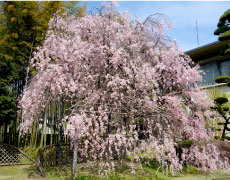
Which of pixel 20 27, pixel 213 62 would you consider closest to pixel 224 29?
pixel 213 62

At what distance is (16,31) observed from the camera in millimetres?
10359

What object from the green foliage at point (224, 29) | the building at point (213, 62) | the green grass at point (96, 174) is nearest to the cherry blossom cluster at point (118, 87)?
the green grass at point (96, 174)

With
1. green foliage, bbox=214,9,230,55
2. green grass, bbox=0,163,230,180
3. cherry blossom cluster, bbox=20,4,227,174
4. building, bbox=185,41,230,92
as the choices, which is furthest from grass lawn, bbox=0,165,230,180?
building, bbox=185,41,230,92

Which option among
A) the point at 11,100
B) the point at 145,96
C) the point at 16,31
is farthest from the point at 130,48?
the point at 16,31

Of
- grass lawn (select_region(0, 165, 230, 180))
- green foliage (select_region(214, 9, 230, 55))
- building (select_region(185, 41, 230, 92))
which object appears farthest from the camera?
building (select_region(185, 41, 230, 92))

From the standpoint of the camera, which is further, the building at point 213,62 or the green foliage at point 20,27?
the building at point 213,62

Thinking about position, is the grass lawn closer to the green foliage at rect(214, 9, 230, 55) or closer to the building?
the green foliage at rect(214, 9, 230, 55)

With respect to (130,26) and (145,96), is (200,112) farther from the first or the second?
(130,26)

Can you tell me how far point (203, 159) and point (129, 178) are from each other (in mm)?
2635

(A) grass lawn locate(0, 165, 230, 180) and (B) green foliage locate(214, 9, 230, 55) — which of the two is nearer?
(A) grass lawn locate(0, 165, 230, 180)

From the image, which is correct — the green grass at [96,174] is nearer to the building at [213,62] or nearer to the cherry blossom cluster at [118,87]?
the cherry blossom cluster at [118,87]

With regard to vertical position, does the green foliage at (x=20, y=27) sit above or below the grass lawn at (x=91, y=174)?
above

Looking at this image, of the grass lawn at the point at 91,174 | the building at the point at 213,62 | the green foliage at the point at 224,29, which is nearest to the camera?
the grass lawn at the point at 91,174

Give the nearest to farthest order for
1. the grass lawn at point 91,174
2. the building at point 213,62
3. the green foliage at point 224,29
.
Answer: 1. the grass lawn at point 91,174
2. the green foliage at point 224,29
3. the building at point 213,62
